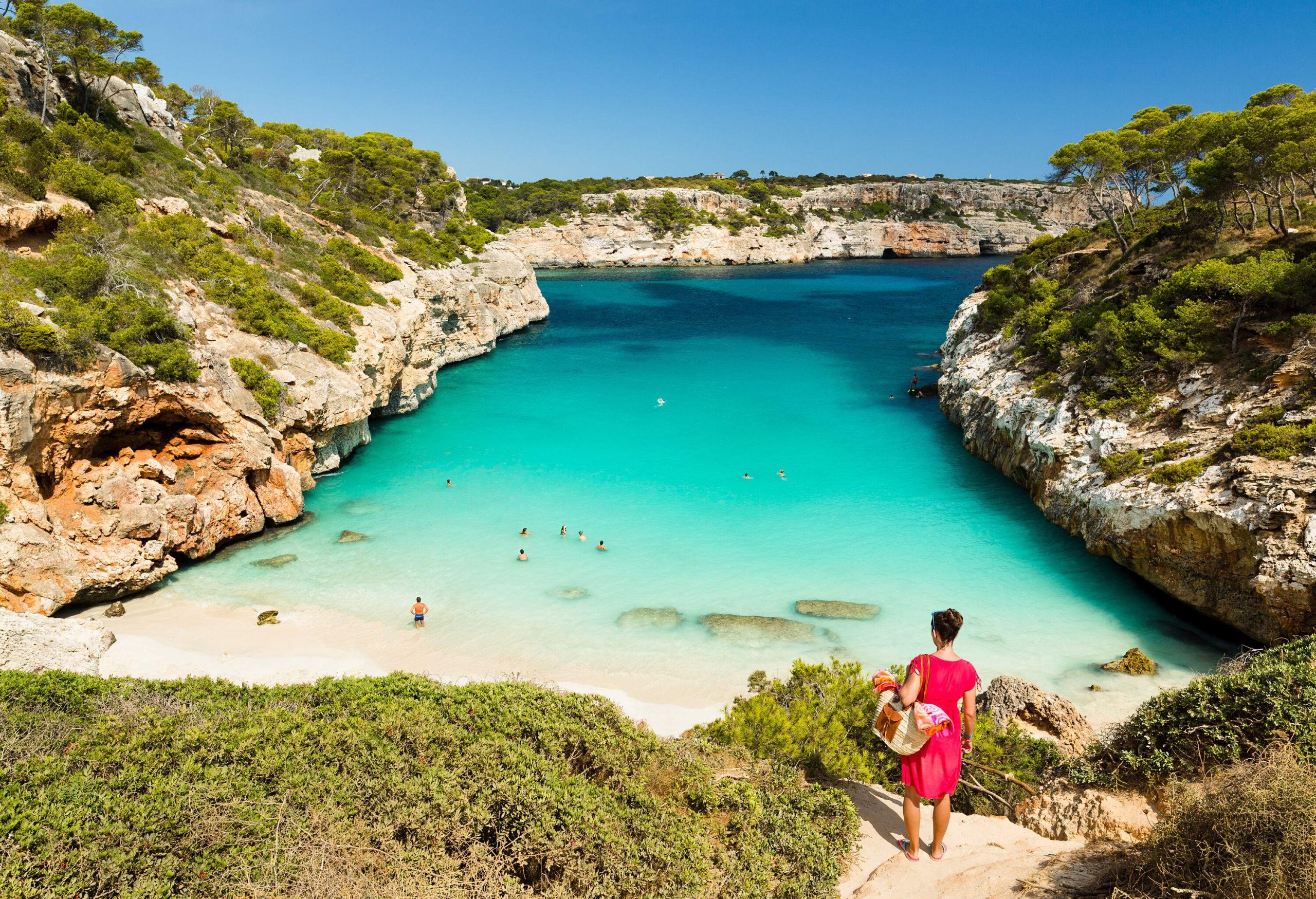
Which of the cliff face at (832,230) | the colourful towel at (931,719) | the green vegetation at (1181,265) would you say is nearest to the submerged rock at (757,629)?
the colourful towel at (931,719)

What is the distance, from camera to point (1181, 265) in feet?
68.0

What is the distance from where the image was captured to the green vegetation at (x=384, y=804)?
193 inches

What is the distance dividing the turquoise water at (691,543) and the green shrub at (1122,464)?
2629mm

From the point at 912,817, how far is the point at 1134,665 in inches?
417

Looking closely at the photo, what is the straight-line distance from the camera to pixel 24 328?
44.1 feet

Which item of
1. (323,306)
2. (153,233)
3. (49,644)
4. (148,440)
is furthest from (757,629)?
(153,233)

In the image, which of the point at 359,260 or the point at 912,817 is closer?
the point at 912,817

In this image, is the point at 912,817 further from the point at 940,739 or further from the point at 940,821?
the point at 940,739

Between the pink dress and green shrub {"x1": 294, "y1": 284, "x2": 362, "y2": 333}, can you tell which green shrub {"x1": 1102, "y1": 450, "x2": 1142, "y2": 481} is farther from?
green shrub {"x1": 294, "y1": 284, "x2": 362, "y2": 333}

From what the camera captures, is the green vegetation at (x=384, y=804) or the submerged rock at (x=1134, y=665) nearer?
the green vegetation at (x=384, y=804)

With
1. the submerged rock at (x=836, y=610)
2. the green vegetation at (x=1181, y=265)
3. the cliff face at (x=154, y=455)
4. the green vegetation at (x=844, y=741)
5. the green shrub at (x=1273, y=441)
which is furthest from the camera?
the green vegetation at (x=1181, y=265)

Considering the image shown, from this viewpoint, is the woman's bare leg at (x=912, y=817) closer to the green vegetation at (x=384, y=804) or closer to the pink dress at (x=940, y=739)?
the pink dress at (x=940, y=739)

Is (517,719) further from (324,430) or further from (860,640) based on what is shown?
(324,430)

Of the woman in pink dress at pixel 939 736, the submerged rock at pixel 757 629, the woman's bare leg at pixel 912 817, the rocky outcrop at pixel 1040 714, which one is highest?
the woman in pink dress at pixel 939 736
